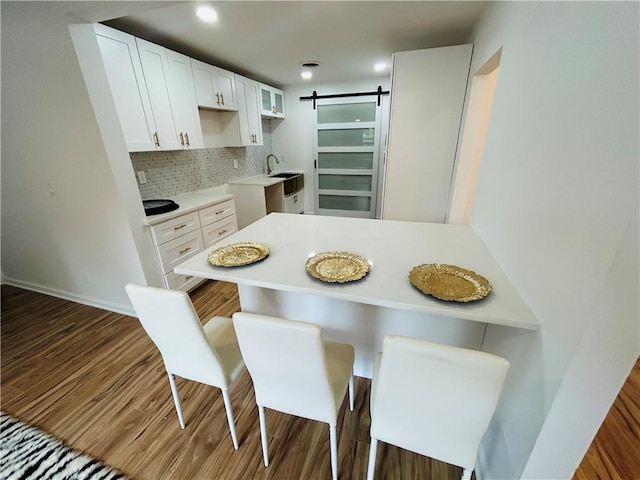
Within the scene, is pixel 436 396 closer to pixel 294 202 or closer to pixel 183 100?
pixel 183 100

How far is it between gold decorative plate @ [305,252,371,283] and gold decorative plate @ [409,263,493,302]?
225mm

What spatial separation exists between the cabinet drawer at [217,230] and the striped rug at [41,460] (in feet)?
5.70

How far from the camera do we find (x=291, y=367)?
2.92ft

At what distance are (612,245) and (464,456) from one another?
0.79 meters

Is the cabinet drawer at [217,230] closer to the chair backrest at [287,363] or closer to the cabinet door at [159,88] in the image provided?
the cabinet door at [159,88]

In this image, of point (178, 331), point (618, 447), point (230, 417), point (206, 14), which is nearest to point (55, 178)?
point (206, 14)

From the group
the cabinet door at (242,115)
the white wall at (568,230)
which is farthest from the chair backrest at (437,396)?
the cabinet door at (242,115)

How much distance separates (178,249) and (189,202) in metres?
0.59

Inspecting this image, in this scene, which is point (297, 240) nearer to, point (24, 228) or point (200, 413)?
point (200, 413)

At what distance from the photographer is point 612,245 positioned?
22.4 inches

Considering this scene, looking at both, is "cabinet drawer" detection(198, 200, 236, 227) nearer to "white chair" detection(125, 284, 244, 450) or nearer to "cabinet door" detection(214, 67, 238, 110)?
"cabinet door" detection(214, 67, 238, 110)

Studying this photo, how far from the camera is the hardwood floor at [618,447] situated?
120 centimetres

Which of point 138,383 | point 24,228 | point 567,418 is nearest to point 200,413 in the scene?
point 138,383

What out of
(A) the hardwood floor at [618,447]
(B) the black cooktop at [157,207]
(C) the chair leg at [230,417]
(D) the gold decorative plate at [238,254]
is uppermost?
(B) the black cooktop at [157,207]
